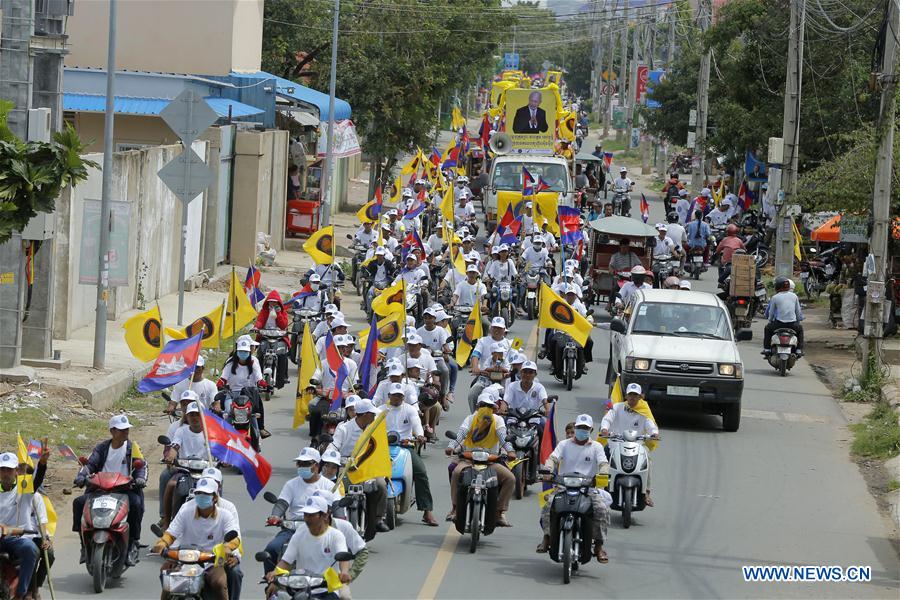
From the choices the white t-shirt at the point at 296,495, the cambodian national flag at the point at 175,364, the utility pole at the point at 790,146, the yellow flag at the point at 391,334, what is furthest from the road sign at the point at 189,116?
the utility pole at the point at 790,146

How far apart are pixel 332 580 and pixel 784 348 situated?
1629 cm

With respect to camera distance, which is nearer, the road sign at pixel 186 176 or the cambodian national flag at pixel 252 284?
the cambodian national flag at pixel 252 284

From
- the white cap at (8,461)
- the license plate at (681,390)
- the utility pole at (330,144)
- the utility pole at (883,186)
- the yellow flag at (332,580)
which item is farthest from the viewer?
A: the utility pole at (330,144)

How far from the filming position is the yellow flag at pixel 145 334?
17.2 meters

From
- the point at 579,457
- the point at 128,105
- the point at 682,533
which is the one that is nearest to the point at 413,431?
the point at 579,457

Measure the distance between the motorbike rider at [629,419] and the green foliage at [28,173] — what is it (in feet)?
19.2

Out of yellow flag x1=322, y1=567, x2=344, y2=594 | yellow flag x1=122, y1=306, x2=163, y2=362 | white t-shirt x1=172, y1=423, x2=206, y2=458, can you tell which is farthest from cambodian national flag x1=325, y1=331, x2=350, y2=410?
yellow flag x1=322, y1=567, x2=344, y2=594

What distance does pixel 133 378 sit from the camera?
21.1 m

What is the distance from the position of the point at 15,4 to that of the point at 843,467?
11812 mm

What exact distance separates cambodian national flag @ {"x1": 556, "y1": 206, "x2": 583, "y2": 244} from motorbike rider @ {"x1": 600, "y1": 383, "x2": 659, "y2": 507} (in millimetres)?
18761

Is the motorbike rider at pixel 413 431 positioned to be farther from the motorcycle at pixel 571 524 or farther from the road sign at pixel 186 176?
the road sign at pixel 186 176

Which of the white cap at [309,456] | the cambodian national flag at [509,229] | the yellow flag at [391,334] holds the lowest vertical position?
the white cap at [309,456]

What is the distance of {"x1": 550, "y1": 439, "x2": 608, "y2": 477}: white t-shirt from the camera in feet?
44.5

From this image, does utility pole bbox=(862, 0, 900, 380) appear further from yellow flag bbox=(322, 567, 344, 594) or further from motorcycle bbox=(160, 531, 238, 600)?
motorcycle bbox=(160, 531, 238, 600)
